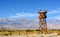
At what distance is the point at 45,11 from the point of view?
192 ft

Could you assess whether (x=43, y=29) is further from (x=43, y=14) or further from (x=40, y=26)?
(x=43, y=14)

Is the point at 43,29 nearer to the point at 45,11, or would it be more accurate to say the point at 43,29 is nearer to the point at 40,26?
the point at 40,26

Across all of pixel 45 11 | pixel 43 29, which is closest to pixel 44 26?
pixel 43 29

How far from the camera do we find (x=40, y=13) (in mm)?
58969

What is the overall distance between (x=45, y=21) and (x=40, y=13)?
298 centimetres

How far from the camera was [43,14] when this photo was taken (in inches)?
2319

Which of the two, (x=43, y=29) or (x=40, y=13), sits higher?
(x=40, y=13)

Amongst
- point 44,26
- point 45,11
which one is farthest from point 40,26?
point 45,11

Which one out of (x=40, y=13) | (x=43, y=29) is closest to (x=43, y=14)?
(x=40, y=13)

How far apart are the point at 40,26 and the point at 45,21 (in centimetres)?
255

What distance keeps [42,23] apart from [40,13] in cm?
322

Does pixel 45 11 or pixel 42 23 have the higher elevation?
pixel 45 11

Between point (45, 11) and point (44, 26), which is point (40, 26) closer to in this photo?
point (44, 26)

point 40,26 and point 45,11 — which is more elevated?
point 45,11
